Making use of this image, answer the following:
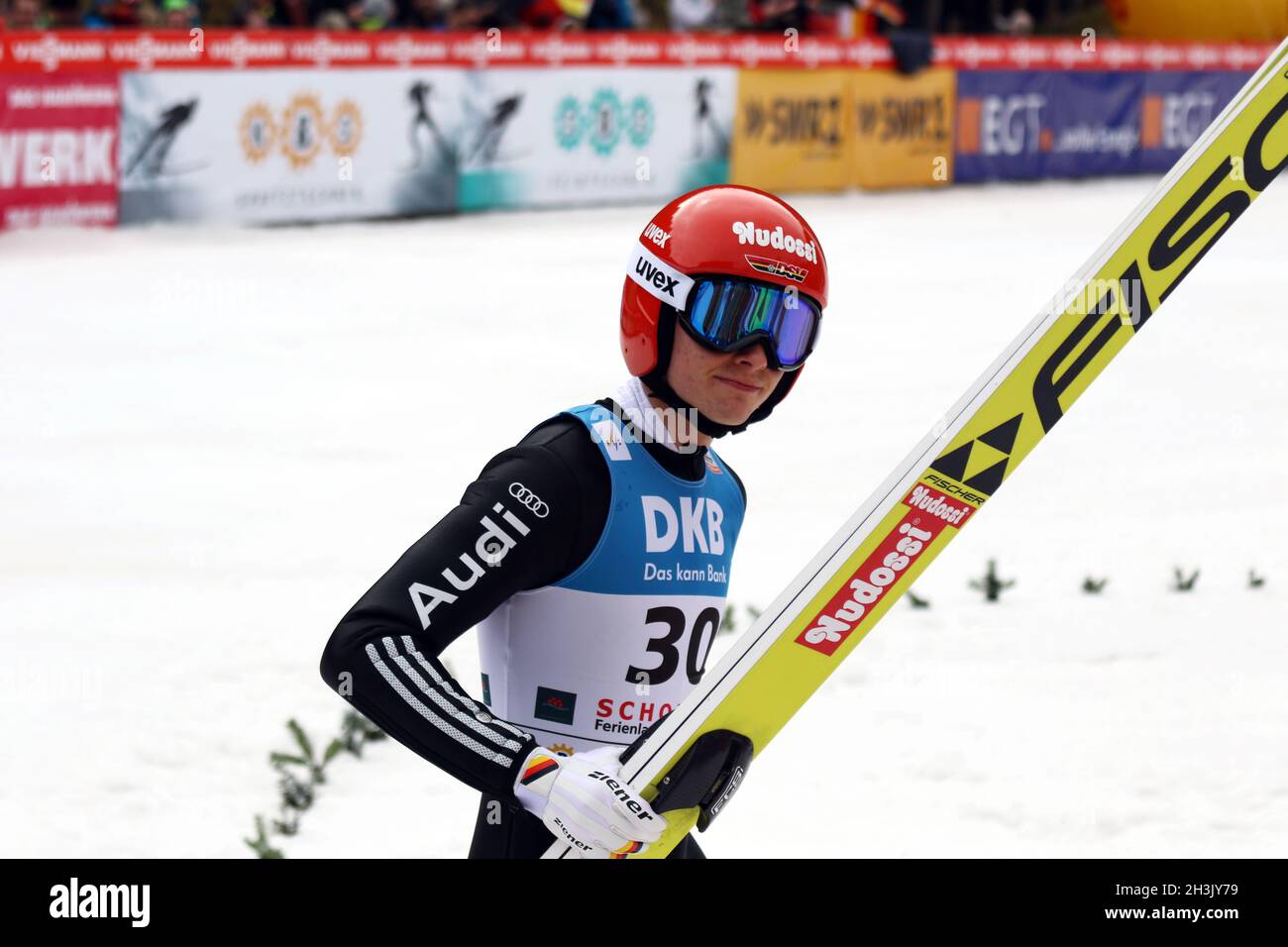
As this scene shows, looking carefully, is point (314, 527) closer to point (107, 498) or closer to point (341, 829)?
point (107, 498)

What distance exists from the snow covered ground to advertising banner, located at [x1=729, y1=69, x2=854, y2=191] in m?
4.12

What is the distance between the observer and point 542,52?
19.5m

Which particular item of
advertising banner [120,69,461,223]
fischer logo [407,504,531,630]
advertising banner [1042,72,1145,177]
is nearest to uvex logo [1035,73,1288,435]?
fischer logo [407,504,531,630]

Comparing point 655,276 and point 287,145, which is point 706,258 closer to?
point 655,276

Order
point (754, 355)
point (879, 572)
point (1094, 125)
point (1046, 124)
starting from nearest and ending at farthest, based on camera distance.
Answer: point (879, 572) < point (754, 355) < point (1046, 124) < point (1094, 125)

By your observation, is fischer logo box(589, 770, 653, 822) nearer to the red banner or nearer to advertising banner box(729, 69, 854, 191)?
the red banner

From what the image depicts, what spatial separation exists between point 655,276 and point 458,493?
663 cm

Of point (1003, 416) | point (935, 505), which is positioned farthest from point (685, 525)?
point (1003, 416)

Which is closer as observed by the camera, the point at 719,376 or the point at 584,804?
the point at 584,804

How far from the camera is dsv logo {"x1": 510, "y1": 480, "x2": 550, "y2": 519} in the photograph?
290 centimetres

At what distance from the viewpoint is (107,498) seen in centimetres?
945
